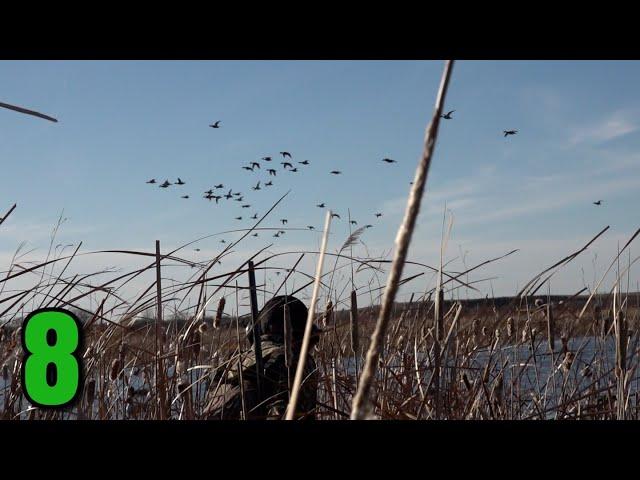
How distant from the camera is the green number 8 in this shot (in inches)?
72.2

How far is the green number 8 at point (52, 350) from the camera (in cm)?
183

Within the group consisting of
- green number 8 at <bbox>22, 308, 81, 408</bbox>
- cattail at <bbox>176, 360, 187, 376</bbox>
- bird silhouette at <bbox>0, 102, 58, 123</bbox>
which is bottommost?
cattail at <bbox>176, 360, 187, 376</bbox>

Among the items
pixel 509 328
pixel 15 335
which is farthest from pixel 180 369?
pixel 509 328

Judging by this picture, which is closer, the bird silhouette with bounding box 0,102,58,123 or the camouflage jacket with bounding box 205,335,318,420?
the bird silhouette with bounding box 0,102,58,123

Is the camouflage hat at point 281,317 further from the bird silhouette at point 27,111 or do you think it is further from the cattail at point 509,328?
the bird silhouette at point 27,111

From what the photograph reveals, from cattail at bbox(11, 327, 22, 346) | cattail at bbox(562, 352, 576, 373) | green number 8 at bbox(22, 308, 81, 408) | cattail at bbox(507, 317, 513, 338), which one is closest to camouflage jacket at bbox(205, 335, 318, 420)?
green number 8 at bbox(22, 308, 81, 408)

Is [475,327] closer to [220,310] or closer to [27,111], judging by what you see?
[220,310]

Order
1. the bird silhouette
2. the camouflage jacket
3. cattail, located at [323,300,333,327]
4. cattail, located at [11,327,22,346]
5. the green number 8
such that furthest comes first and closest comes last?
cattail, located at [11,327,22,346] → cattail, located at [323,300,333,327] → the camouflage jacket → the green number 8 → the bird silhouette

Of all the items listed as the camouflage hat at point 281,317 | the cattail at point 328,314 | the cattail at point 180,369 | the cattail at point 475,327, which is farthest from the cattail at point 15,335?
the cattail at point 475,327

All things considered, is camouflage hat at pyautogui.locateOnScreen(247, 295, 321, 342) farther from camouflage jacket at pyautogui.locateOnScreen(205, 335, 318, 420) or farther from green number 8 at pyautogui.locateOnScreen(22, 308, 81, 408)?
green number 8 at pyautogui.locateOnScreen(22, 308, 81, 408)

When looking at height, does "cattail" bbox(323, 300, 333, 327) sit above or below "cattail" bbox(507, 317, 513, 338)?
above
